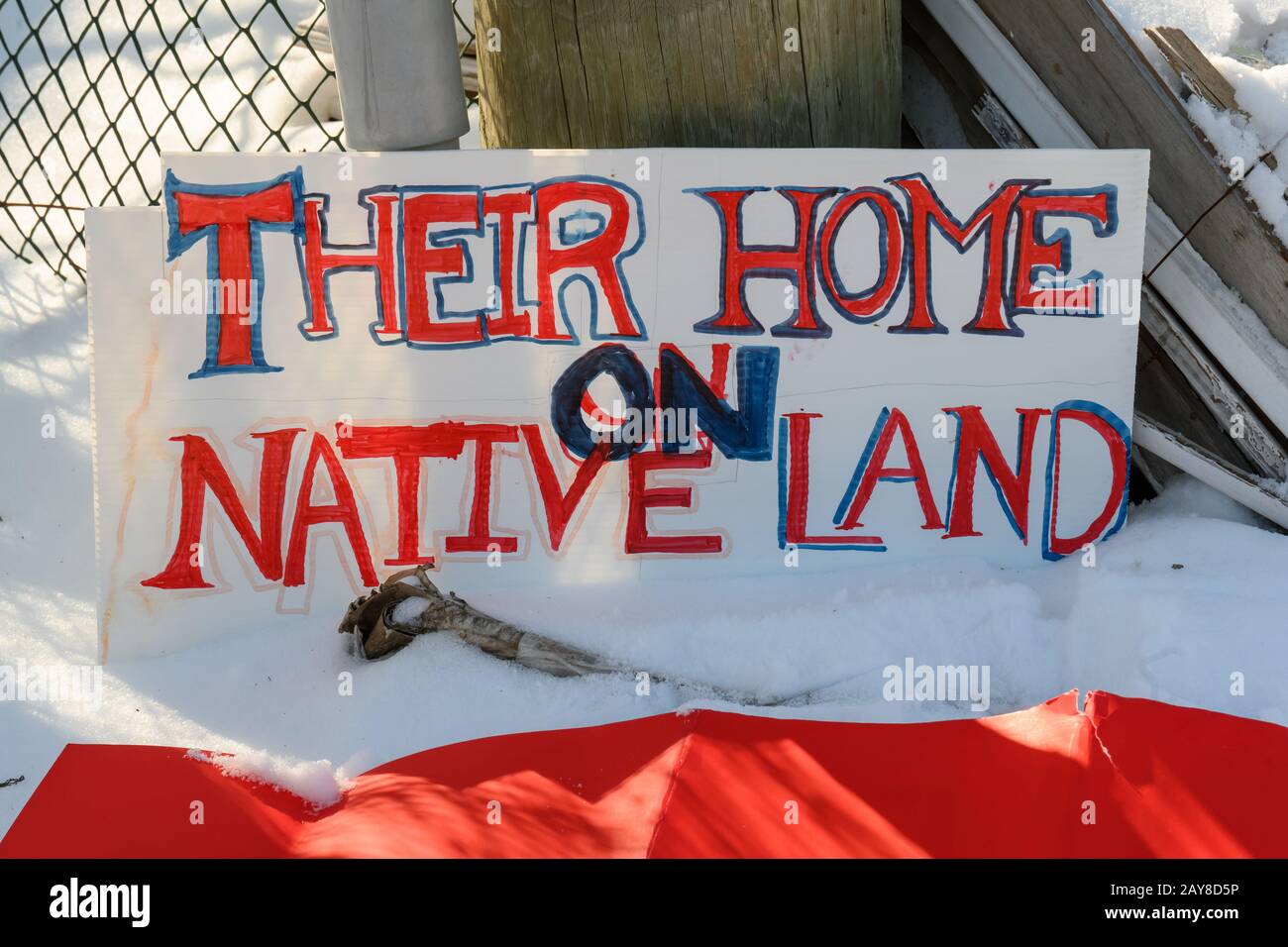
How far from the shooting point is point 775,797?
5.50 feet

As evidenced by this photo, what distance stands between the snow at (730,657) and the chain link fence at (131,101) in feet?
5.82

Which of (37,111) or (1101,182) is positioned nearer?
(1101,182)

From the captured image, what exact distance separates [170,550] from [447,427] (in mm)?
695

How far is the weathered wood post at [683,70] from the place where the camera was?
8.72ft

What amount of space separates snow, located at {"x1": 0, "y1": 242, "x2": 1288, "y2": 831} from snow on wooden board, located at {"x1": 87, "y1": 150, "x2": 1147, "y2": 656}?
118 millimetres

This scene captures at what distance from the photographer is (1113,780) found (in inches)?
63.1

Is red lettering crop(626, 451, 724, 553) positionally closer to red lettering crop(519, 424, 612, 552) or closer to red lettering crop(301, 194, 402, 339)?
red lettering crop(519, 424, 612, 552)

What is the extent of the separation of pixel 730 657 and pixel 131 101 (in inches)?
108

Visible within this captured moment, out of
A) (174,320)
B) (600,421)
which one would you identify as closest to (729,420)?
(600,421)

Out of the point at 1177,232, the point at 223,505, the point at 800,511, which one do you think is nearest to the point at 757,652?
the point at 800,511

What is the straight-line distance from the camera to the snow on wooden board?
263 centimetres

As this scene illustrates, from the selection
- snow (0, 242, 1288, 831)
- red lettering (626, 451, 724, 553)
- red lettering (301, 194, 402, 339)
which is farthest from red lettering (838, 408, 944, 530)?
red lettering (301, 194, 402, 339)
